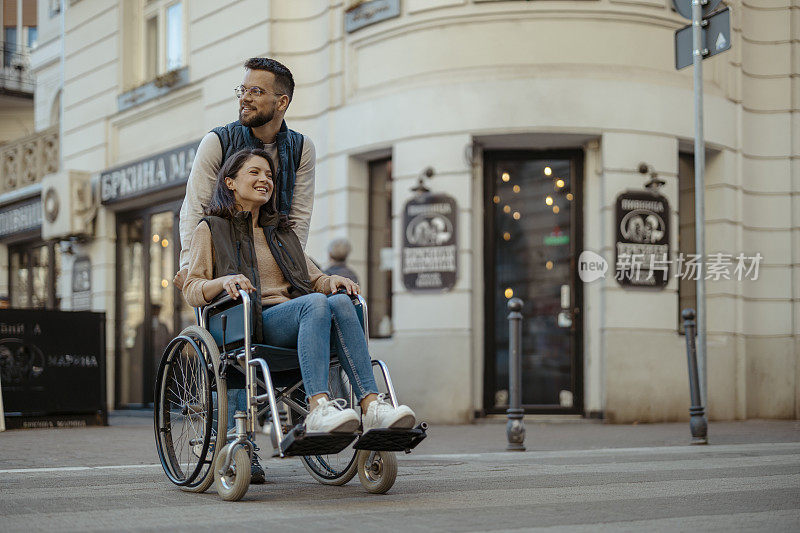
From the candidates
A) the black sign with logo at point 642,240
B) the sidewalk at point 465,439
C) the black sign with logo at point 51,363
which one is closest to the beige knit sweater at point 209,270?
the sidewalk at point 465,439

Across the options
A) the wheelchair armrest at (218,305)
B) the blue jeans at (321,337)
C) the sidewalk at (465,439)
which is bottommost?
the sidewalk at (465,439)

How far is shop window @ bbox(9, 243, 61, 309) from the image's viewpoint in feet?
64.9

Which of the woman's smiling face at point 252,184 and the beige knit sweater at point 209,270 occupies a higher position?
the woman's smiling face at point 252,184

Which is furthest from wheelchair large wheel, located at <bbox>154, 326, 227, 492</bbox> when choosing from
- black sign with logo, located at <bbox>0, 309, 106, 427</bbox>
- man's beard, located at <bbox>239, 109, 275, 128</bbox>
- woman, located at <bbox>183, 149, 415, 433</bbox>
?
black sign with logo, located at <bbox>0, 309, 106, 427</bbox>

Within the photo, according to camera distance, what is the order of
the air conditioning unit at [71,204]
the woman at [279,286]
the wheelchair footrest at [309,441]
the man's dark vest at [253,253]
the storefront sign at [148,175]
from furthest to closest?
the air conditioning unit at [71,204], the storefront sign at [148,175], the man's dark vest at [253,253], the woman at [279,286], the wheelchair footrest at [309,441]

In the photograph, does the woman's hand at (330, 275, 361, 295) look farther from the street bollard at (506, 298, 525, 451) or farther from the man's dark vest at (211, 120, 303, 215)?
the street bollard at (506, 298, 525, 451)

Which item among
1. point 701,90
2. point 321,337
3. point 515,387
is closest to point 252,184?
point 321,337

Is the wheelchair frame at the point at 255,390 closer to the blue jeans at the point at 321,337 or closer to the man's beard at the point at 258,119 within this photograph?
the blue jeans at the point at 321,337

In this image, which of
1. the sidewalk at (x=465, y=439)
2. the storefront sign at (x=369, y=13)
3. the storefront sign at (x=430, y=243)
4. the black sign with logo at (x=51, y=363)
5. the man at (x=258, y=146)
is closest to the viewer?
the man at (x=258, y=146)

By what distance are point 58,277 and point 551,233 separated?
10682mm

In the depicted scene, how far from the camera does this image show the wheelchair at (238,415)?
15.0ft

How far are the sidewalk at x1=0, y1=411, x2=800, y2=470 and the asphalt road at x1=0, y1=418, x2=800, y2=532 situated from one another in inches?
23.4

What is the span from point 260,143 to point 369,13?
305 inches

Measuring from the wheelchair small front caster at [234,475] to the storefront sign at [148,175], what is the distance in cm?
1067
